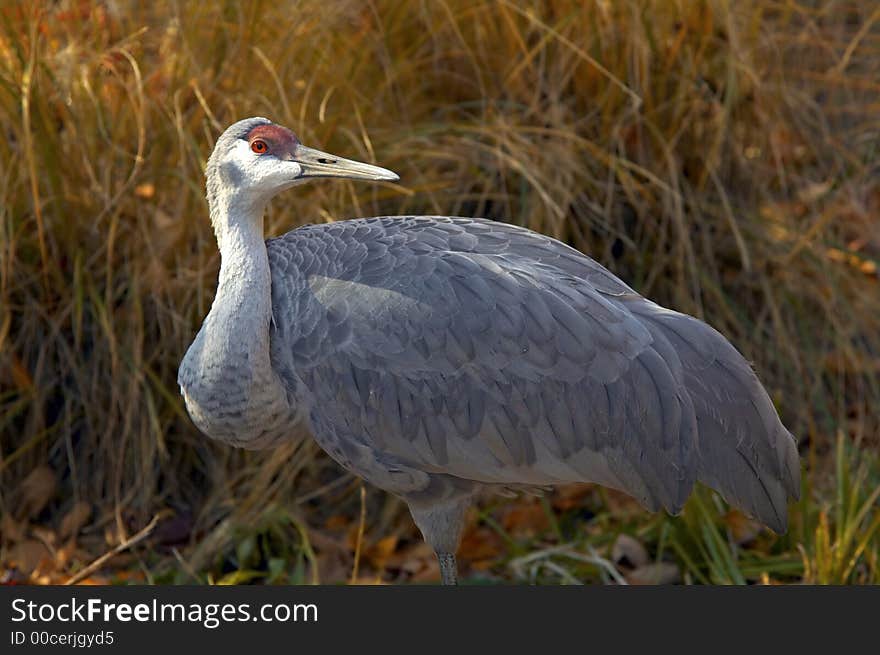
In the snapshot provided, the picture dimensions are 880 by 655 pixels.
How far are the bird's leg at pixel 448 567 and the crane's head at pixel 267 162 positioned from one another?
3.84ft

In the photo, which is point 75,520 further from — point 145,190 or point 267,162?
point 267,162

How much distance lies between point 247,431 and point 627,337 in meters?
1.11

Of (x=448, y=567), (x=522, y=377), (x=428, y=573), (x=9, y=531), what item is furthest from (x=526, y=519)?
(x=9, y=531)

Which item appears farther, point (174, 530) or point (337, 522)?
point (337, 522)

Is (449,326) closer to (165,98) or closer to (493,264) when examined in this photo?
(493,264)

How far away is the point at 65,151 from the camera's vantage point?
5105 mm

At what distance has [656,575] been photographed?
15.9 feet

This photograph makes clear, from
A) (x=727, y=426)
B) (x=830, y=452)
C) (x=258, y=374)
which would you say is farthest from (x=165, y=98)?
(x=830, y=452)

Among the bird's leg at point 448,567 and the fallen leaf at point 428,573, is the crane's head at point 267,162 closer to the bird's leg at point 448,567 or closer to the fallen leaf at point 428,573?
the bird's leg at point 448,567

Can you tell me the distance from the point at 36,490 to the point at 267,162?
1.98 metres

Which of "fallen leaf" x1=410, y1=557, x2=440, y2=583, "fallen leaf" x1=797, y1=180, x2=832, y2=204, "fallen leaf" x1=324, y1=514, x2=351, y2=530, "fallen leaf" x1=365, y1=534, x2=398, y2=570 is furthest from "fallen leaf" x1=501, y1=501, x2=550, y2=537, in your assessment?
"fallen leaf" x1=797, y1=180, x2=832, y2=204

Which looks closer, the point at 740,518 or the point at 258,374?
the point at 258,374

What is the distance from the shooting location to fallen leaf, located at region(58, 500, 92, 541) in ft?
17.0

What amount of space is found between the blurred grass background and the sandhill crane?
3.08ft
